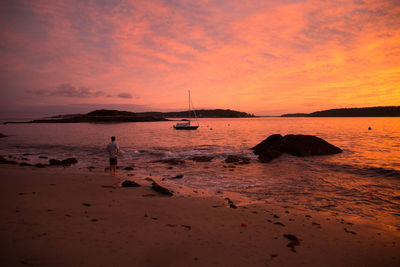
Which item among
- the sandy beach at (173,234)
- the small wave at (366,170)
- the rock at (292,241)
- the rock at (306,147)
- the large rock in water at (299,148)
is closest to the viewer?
the sandy beach at (173,234)

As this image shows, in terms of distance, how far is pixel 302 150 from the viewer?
19.9 metres

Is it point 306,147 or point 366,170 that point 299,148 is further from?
point 366,170


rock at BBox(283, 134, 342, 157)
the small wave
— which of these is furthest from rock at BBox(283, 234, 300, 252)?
rock at BBox(283, 134, 342, 157)

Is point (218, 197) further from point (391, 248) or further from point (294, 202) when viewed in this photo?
point (391, 248)

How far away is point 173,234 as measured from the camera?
5.27 m

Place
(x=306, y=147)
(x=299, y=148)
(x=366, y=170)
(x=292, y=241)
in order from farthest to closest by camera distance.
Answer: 1. (x=306, y=147)
2. (x=299, y=148)
3. (x=366, y=170)
4. (x=292, y=241)

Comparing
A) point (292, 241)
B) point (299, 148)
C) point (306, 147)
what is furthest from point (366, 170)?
point (292, 241)

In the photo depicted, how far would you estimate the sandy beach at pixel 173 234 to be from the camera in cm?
421

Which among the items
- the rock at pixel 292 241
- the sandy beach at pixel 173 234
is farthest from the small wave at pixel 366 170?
the rock at pixel 292 241

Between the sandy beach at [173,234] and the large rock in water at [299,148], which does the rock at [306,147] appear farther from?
the sandy beach at [173,234]

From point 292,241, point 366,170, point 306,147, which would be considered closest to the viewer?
point 292,241

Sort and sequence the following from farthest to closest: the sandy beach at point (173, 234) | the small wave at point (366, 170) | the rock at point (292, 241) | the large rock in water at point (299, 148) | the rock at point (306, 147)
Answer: the rock at point (306, 147)
the large rock in water at point (299, 148)
the small wave at point (366, 170)
the rock at point (292, 241)
the sandy beach at point (173, 234)

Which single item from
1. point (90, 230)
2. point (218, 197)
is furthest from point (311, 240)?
point (90, 230)

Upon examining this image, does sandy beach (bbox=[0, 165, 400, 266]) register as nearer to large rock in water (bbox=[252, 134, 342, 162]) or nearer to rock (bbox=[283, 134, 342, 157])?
large rock in water (bbox=[252, 134, 342, 162])
